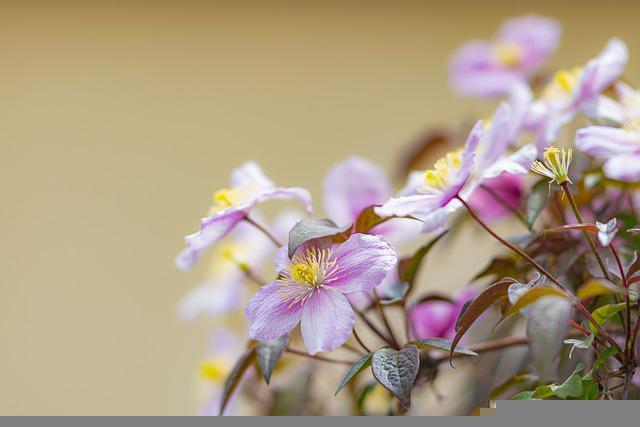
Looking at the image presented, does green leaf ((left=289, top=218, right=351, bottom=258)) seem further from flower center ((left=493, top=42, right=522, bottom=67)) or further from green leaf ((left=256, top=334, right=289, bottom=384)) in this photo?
flower center ((left=493, top=42, right=522, bottom=67))

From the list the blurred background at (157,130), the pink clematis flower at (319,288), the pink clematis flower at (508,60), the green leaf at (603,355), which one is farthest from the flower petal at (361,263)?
the blurred background at (157,130)

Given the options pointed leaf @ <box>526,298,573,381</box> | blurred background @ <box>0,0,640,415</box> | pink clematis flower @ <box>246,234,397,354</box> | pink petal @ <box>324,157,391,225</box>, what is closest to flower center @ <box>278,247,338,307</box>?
pink clematis flower @ <box>246,234,397,354</box>

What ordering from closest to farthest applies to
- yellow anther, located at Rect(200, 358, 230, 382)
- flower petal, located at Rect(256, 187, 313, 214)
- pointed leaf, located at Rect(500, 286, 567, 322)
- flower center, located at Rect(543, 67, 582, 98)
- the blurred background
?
pointed leaf, located at Rect(500, 286, 567, 322) < flower petal, located at Rect(256, 187, 313, 214) < flower center, located at Rect(543, 67, 582, 98) < yellow anther, located at Rect(200, 358, 230, 382) < the blurred background

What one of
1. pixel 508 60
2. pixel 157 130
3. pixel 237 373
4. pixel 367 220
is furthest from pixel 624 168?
pixel 157 130

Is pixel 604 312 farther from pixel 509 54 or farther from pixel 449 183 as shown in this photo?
pixel 509 54

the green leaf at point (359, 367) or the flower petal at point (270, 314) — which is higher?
the flower petal at point (270, 314)

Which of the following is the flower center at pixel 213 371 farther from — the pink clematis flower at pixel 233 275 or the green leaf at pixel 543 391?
the green leaf at pixel 543 391
